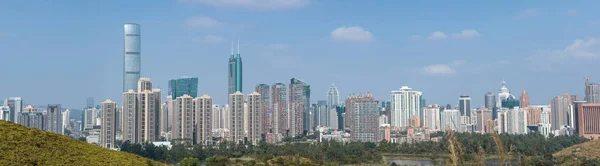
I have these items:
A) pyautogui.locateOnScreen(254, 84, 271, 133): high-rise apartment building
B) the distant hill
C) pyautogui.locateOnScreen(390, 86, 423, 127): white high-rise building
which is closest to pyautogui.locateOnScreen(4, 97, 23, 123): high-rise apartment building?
pyautogui.locateOnScreen(254, 84, 271, 133): high-rise apartment building

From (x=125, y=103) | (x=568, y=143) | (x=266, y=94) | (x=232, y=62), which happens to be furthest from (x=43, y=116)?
(x=232, y=62)

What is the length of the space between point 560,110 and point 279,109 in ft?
86.1

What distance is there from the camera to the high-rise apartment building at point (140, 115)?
106 feet

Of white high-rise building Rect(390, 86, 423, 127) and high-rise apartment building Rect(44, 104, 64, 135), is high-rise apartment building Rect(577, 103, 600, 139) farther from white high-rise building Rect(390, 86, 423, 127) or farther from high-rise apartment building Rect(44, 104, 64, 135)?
high-rise apartment building Rect(44, 104, 64, 135)

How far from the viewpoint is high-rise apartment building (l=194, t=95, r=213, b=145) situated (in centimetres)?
3406

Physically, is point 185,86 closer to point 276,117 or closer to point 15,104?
point 15,104

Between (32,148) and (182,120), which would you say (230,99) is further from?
(32,148)

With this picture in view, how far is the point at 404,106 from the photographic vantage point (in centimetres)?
6538

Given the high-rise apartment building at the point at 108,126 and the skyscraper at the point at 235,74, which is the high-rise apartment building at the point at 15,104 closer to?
the high-rise apartment building at the point at 108,126

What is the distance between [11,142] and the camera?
5.37 metres

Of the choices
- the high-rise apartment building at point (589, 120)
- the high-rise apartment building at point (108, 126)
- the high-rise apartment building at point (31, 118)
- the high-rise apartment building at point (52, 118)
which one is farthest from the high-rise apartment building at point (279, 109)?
the high-rise apartment building at point (589, 120)

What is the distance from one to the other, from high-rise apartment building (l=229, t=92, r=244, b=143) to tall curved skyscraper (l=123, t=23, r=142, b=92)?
4840cm

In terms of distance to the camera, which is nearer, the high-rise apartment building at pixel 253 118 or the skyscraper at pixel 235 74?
the high-rise apartment building at pixel 253 118

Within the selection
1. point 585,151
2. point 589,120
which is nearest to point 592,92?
point 589,120
